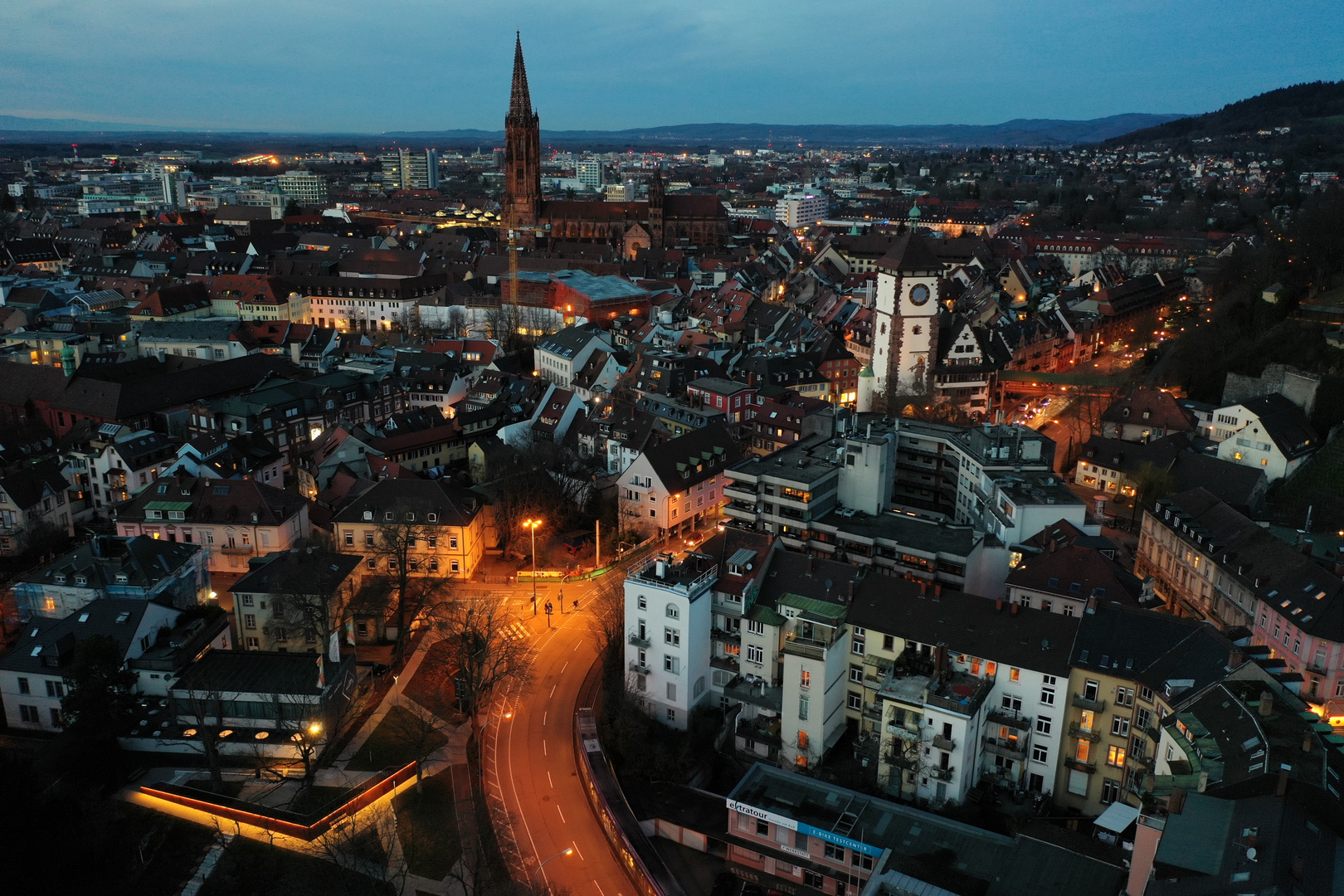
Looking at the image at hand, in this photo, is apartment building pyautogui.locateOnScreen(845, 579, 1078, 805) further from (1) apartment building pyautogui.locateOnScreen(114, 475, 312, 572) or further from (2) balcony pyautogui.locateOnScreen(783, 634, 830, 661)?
(1) apartment building pyautogui.locateOnScreen(114, 475, 312, 572)

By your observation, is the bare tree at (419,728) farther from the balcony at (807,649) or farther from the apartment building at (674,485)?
the apartment building at (674,485)

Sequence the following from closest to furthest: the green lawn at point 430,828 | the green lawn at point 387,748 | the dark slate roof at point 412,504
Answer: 1. the green lawn at point 430,828
2. the green lawn at point 387,748
3. the dark slate roof at point 412,504

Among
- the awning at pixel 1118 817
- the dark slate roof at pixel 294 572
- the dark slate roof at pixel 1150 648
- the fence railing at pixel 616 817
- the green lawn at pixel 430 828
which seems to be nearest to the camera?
the awning at pixel 1118 817

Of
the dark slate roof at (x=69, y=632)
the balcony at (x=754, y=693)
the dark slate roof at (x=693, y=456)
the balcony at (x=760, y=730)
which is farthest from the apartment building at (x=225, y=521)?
the balcony at (x=760, y=730)

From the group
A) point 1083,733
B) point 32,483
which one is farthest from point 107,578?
point 1083,733

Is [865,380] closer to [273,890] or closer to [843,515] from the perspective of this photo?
[843,515]

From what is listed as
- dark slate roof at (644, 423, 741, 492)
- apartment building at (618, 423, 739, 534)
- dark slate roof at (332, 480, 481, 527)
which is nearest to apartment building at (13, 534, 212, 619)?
dark slate roof at (332, 480, 481, 527)
